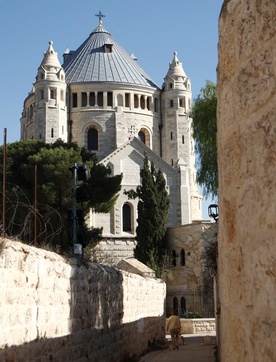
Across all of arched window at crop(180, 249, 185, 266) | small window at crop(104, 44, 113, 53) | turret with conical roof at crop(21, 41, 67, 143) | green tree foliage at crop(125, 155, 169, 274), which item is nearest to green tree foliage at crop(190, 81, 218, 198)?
green tree foliage at crop(125, 155, 169, 274)

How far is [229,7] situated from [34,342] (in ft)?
12.0

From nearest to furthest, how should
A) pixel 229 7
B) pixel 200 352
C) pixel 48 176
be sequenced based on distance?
pixel 229 7
pixel 200 352
pixel 48 176

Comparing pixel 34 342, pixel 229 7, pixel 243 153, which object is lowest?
pixel 34 342

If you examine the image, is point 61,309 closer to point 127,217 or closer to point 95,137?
point 127,217

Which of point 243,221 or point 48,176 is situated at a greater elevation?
point 48,176

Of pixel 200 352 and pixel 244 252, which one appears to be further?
pixel 200 352

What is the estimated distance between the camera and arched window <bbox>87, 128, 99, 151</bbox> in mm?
50812

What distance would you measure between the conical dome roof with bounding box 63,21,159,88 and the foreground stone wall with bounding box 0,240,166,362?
42.8 m

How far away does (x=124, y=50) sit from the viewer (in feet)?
198

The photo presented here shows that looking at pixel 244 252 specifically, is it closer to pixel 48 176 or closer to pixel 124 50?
pixel 48 176

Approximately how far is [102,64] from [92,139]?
7.98m

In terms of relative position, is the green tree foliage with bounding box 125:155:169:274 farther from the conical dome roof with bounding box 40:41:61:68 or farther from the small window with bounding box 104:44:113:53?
the small window with bounding box 104:44:113:53

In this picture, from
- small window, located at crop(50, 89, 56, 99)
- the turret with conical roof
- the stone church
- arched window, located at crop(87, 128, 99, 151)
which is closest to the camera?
the stone church

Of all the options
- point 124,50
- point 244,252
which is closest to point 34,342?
point 244,252
